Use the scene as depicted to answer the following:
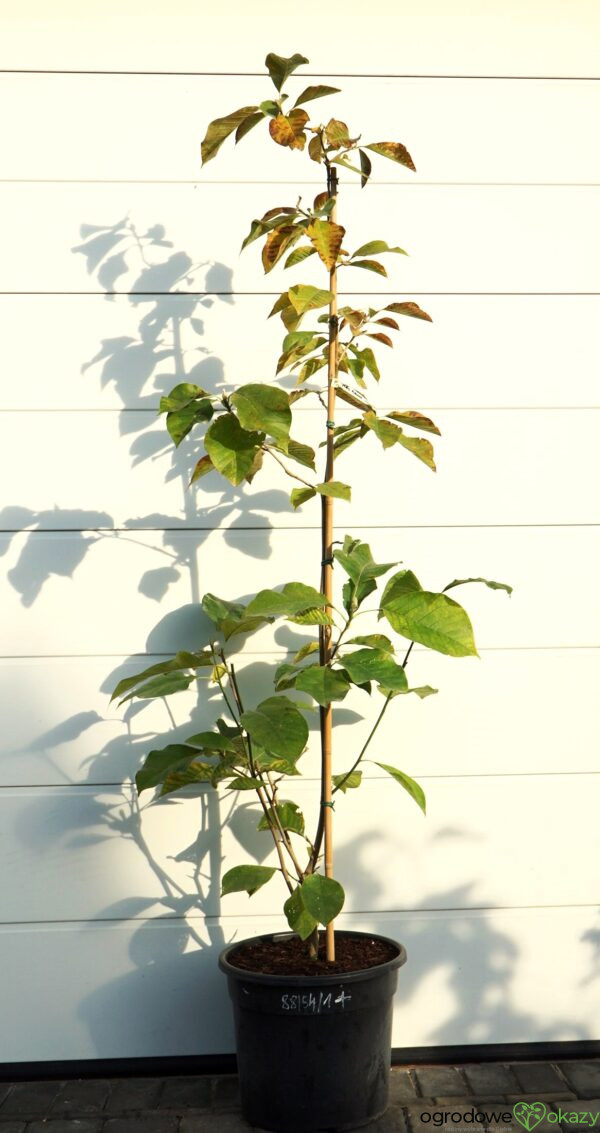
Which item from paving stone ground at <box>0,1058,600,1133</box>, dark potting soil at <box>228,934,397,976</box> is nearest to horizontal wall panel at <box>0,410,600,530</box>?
dark potting soil at <box>228,934,397,976</box>

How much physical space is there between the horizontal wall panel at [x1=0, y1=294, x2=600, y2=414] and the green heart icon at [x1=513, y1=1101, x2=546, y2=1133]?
56.7 inches

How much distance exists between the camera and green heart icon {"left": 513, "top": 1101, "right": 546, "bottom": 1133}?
7.20ft

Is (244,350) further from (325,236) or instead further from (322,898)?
(322,898)

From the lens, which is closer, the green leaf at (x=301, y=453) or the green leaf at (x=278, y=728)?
the green leaf at (x=278, y=728)

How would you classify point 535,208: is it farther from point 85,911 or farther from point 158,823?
point 85,911

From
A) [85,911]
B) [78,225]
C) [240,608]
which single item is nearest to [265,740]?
[240,608]

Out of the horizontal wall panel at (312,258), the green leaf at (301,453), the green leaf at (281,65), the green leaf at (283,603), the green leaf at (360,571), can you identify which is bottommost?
the green leaf at (283,603)

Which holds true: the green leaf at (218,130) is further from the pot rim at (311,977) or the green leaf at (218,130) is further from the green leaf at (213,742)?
the pot rim at (311,977)

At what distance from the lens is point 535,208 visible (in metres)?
2.56

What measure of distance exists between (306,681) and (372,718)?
1.90 feet

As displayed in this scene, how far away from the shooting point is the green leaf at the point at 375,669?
1.98 metres

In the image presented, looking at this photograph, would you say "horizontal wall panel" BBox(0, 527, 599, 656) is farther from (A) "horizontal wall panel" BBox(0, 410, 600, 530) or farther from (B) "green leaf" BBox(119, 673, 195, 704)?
(B) "green leaf" BBox(119, 673, 195, 704)

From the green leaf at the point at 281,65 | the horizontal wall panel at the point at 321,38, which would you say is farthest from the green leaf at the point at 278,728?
the horizontal wall panel at the point at 321,38

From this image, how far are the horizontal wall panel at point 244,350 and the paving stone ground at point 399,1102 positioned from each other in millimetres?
1402
